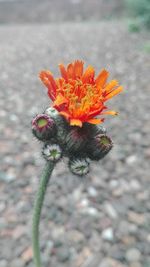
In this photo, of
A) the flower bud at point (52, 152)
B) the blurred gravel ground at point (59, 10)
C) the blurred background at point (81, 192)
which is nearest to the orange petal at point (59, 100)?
the flower bud at point (52, 152)

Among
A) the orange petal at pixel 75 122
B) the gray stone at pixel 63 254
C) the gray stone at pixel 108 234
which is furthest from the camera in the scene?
the gray stone at pixel 108 234

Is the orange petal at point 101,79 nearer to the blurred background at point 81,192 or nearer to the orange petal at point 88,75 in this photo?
the orange petal at point 88,75

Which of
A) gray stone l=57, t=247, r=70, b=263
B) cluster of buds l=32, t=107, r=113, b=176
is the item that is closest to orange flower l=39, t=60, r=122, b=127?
cluster of buds l=32, t=107, r=113, b=176

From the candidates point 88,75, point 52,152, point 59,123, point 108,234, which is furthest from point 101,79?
point 108,234

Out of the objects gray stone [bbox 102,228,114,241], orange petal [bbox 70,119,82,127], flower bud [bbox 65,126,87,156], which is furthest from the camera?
gray stone [bbox 102,228,114,241]

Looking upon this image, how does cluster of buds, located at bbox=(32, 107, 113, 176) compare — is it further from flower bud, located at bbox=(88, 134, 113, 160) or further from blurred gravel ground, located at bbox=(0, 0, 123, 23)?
blurred gravel ground, located at bbox=(0, 0, 123, 23)

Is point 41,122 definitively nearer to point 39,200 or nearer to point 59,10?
point 39,200

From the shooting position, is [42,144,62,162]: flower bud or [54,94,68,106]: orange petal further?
[42,144,62,162]: flower bud
